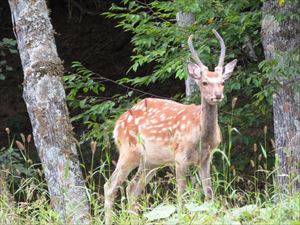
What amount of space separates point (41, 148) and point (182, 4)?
10.5 feet

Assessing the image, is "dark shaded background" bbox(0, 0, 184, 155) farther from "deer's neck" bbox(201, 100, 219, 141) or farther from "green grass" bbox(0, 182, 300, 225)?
"green grass" bbox(0, 182, 300, 225)

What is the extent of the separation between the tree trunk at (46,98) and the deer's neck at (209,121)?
1.76 m

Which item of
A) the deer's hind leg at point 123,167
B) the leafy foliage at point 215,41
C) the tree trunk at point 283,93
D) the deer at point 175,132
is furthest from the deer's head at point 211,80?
the deer's hind leg at point 123,167

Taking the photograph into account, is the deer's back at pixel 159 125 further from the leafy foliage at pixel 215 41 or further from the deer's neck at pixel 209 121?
the leafy foliage at pixel 215 41

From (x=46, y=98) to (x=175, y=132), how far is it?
2170 mm

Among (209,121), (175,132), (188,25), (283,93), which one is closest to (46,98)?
(209,121)

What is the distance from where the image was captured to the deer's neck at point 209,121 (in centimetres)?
866

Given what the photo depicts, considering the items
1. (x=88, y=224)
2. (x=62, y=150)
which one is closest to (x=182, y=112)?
(x=62, y=150)

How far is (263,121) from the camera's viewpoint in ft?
35.6

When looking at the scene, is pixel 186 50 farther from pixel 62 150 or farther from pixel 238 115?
pixel 62 150

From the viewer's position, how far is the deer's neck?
8656 mm

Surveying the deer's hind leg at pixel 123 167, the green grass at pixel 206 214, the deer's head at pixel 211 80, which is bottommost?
the deer's hind leg at pixel 123 167

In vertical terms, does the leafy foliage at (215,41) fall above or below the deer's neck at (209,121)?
above

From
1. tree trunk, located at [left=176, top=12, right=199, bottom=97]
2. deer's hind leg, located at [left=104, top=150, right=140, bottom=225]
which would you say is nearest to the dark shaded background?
tree trunk, located at [left=176, top=12, right=199, bottom=97]
